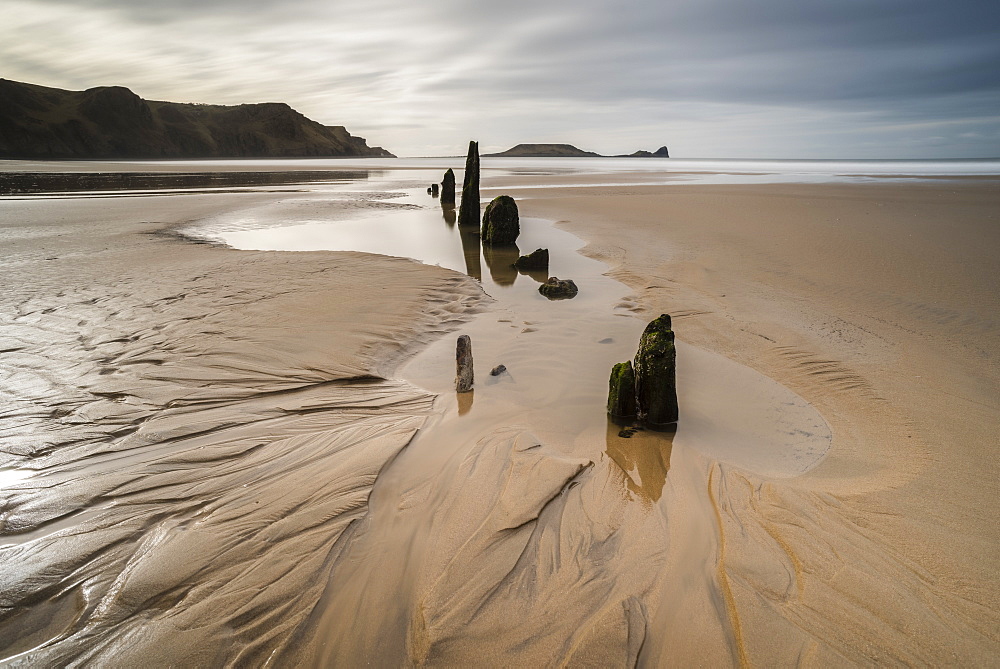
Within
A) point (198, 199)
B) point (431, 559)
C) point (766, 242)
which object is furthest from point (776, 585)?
point (198, 199)

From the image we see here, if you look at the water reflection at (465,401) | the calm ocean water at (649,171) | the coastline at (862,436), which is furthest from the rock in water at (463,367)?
the calm ocean water at (649,171)

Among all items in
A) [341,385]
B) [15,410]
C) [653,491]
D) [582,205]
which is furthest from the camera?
[582,205]

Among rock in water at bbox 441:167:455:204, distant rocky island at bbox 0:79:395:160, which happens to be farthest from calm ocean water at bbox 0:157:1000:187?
distant rocky island at bbox 0:79:395:160

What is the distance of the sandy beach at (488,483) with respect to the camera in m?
2.51

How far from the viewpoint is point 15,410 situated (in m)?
4.46

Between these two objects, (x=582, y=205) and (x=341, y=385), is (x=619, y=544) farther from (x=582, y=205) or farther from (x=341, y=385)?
(x=582, y=205)

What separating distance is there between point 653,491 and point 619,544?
674mm

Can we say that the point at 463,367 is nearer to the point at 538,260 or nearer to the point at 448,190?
the point at 538,260

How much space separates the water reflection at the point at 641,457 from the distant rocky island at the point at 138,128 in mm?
135892

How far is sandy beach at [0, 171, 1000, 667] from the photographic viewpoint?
2.51m

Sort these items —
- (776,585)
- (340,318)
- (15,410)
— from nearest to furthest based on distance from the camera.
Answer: (776,585) → (15,410) → (340,318)

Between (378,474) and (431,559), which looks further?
(378,474)

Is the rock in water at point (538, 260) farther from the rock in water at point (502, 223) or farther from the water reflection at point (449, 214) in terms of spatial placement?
the water reflection at point (449, 214)

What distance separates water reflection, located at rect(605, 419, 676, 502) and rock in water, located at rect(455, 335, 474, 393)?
1545 millimetres
